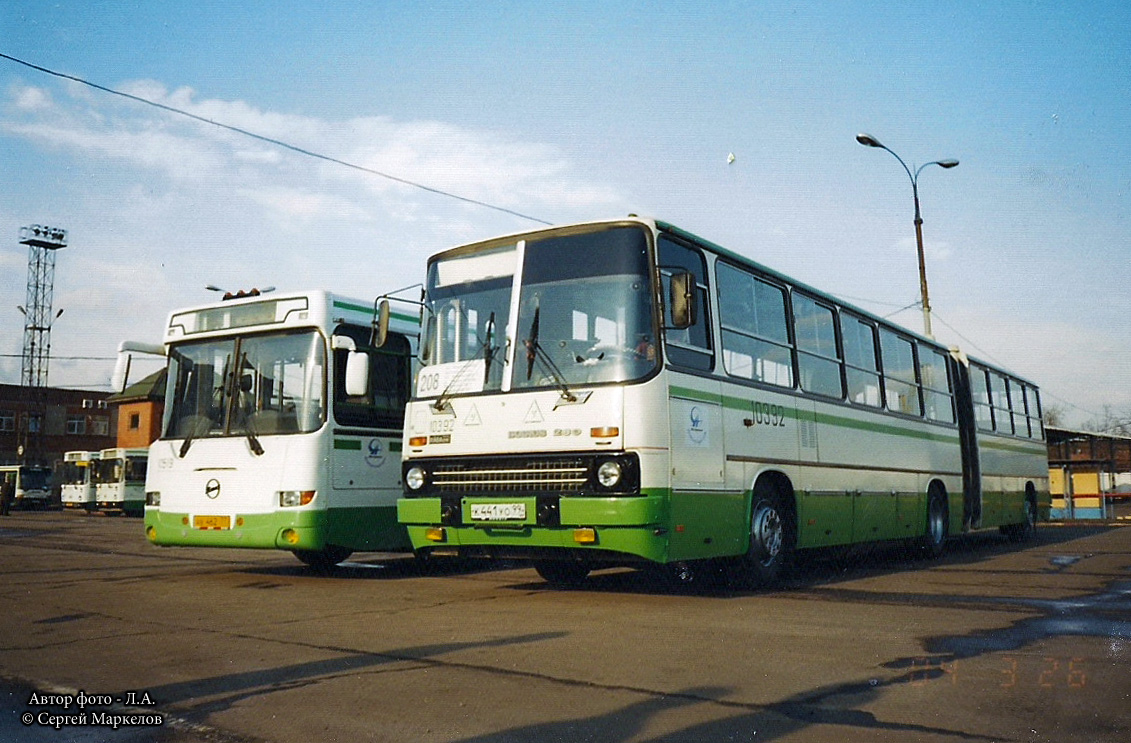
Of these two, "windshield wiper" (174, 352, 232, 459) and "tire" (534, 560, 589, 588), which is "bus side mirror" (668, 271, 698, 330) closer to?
"tire" (534, 560, 589, 588)

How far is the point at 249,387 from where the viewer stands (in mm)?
11797

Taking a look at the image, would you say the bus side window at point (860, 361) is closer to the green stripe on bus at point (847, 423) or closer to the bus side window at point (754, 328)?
the green stripe on bus at point (847, 423)

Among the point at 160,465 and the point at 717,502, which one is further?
the point at 160,465

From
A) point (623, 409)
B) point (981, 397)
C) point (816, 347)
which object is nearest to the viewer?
point (623, 409)

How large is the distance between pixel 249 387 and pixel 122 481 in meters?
35.1

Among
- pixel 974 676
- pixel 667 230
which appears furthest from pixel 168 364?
pixel 974 676

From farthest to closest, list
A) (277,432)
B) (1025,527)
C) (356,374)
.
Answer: (1025,527) < (277,432) < (356,374)

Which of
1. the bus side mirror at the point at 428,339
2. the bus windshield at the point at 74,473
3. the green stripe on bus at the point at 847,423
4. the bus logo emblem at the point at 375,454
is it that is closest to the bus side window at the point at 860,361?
the green stripe on bus at the point at 847,423

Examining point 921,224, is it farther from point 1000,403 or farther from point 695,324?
point 695,324

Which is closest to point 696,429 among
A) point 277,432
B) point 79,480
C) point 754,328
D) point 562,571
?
point 754,328

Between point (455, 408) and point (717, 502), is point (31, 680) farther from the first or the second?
point (717, 502)

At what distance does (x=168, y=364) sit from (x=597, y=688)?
29.5ft

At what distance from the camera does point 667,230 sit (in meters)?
9.14

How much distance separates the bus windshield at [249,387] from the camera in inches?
452
